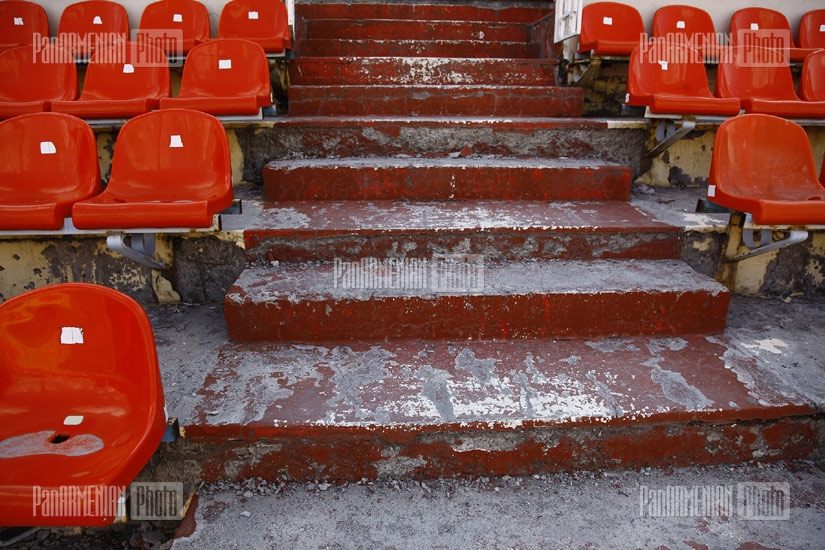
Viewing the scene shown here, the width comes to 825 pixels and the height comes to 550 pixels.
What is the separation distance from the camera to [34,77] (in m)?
3.22

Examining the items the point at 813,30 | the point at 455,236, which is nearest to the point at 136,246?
the point at 455,236

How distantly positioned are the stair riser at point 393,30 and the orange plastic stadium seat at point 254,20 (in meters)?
0.40

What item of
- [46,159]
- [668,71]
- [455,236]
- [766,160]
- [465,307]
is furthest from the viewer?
[668,71]

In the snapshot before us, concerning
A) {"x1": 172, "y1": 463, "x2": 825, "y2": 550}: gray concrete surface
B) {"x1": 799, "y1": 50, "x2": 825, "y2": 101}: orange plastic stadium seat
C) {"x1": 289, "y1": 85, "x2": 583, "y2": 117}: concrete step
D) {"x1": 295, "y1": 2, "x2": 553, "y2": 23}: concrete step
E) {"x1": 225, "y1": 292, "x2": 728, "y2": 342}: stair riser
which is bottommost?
{"x1": 172, "y1": 463, "x2": 825, "y2": 550}: gray concrete surface

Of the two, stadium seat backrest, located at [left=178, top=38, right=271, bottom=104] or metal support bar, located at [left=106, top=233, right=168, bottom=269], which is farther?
stadium seat backrest, located at [left=178, top=38, right=271, bottom=104]

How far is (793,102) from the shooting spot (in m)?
2.86

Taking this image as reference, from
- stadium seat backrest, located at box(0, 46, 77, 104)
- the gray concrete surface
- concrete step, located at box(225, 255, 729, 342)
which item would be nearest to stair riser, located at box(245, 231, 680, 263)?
concrete step, located at box(225, 255, 729, 342)

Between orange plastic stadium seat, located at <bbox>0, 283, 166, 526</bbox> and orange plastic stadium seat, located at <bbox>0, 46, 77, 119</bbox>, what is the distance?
2.38 m

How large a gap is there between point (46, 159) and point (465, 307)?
1965 mm

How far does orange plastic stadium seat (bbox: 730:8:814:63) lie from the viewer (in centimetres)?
392

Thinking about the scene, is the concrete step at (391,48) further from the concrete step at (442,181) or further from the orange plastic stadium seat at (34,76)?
the concrete step at (442,181)

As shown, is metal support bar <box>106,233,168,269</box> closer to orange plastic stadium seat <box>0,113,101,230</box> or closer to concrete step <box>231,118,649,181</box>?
orange plastic stadium seat <box>0,113,101,230</box>

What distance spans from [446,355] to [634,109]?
2.14m

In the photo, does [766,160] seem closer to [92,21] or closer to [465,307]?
[465,307]
